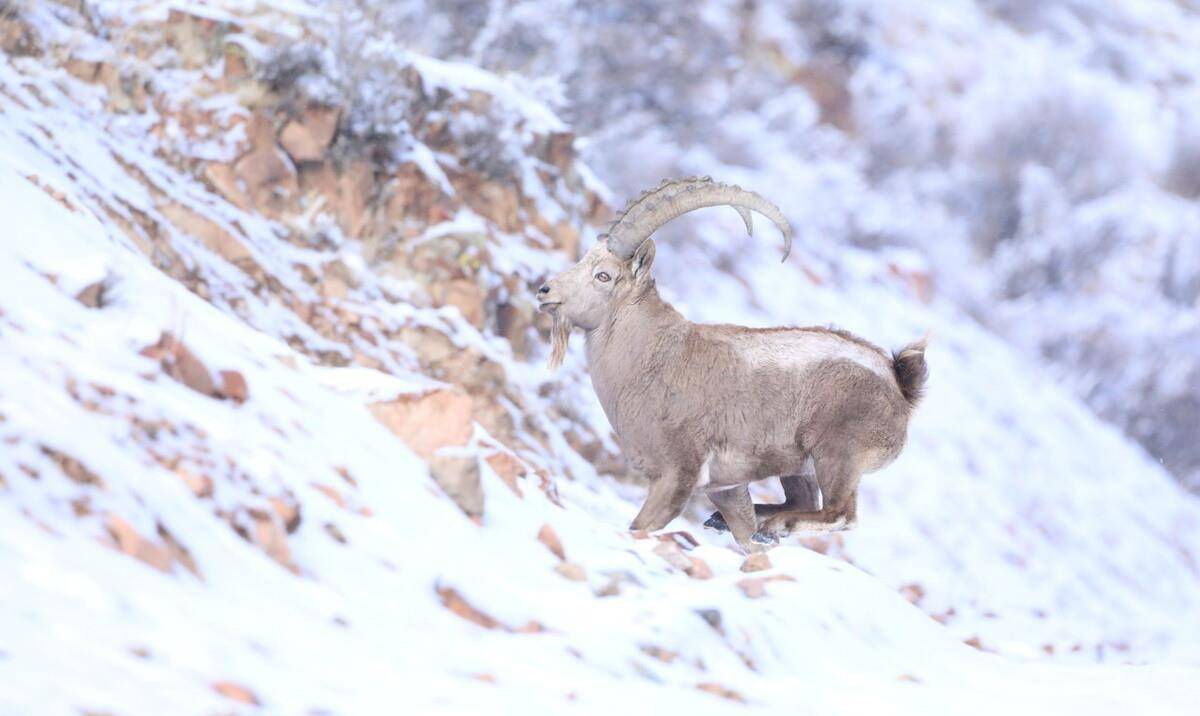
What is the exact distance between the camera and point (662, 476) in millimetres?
6012

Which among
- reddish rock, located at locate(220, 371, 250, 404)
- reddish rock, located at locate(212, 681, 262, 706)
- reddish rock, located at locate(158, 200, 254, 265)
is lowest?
reddish rock, located at locate(158, 200, 254, 265)

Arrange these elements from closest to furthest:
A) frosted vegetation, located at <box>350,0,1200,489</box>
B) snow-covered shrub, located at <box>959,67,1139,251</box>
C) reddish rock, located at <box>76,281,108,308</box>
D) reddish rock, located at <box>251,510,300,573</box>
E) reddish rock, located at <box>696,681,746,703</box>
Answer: reddish rock, located at <box>251,510,300,573</box> → reddish rock, located at <box>696,681,746,703</box> → reddish rock, located at <box>76,281,108,308</box> → frosted vegetation, located at <box>350,0,1200,489</box> → snow-covered shrub, located at <box>959,67,1139,251</box>

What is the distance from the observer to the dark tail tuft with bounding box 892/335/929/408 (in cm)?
628

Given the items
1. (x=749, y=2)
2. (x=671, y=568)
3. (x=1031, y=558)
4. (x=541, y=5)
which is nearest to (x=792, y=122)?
(x=749, y=2)

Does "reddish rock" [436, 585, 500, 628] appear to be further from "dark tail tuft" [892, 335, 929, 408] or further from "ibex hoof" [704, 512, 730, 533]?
"dark tail tuft" [892, 335, 929, 408]

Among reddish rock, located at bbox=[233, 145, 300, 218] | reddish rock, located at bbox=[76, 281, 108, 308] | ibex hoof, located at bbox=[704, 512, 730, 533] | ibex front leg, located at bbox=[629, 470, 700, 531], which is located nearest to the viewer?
reddish rock, located at bbox=[76, 281, 108, 308]

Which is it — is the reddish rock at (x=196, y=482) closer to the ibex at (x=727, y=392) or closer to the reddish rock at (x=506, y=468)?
the reddish rock at (x=506, y=468)

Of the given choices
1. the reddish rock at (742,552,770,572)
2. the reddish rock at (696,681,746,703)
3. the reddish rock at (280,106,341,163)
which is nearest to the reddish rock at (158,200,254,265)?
the reddish rock at (280,106,341,163)

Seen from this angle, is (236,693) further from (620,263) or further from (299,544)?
(620,263)

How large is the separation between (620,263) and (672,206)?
0.39 m

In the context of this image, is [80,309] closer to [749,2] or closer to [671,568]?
[671,568]

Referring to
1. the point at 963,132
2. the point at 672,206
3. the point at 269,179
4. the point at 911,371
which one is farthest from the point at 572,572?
the point at 963,132

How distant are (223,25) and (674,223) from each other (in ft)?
19.3

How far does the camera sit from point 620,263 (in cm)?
641
